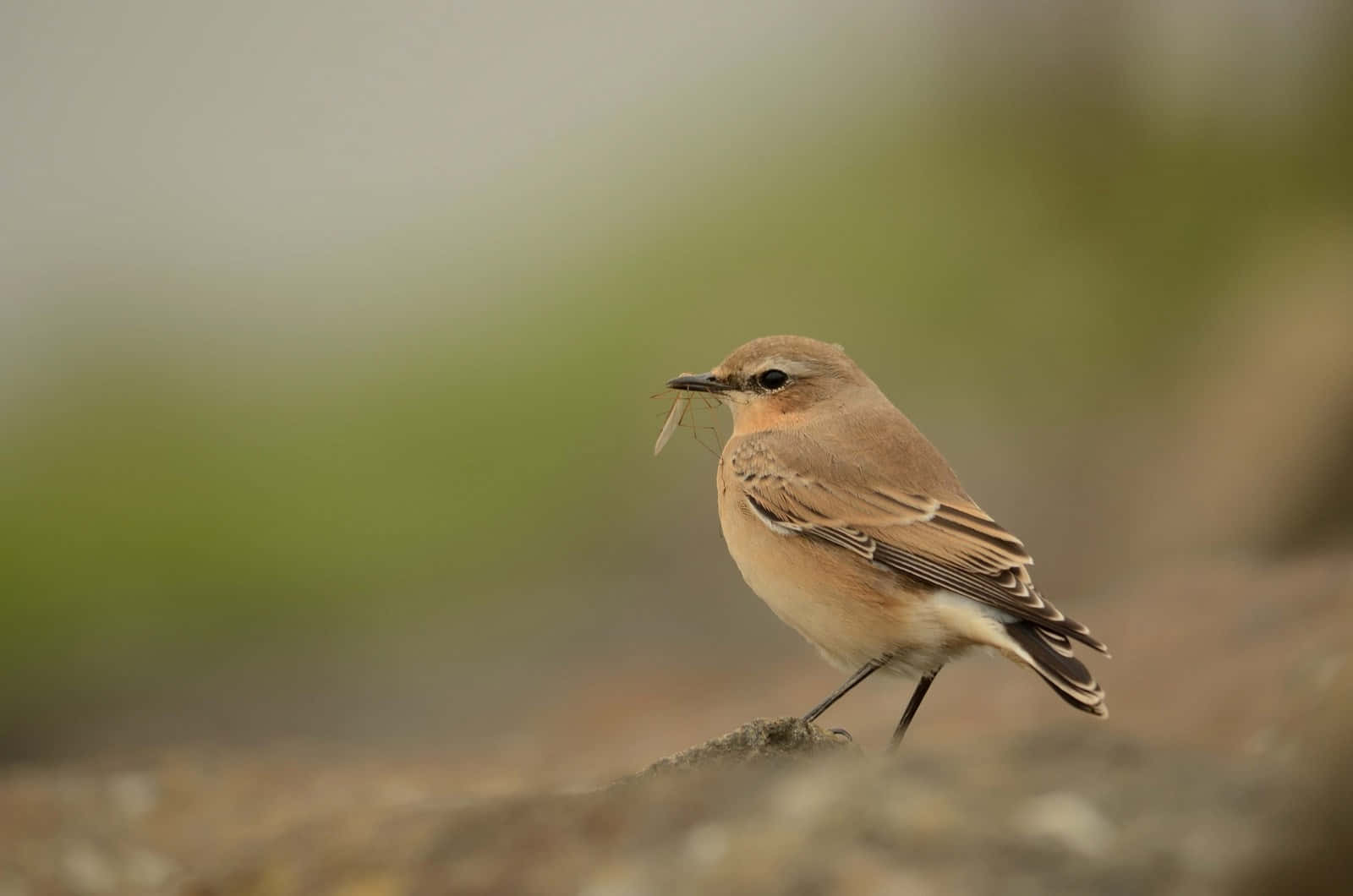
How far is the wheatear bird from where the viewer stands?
5785 mm

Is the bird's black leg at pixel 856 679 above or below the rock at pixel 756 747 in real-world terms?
above

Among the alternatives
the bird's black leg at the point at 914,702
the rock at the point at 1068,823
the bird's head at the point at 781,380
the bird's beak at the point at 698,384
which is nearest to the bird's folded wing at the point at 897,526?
the bird's head at the point at 781,380

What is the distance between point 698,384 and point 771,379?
14.6 inches

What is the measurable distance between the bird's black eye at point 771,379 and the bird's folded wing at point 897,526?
0.31m

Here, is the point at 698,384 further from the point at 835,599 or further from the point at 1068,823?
the point at 1068,823

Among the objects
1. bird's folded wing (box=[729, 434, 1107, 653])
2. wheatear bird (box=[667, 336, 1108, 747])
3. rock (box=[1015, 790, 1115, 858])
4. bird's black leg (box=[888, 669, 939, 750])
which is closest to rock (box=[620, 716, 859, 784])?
wheatear bird (box=[667, 336, 1108, 747])

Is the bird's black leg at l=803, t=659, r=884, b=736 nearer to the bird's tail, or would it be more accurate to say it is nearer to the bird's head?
the bird's tail

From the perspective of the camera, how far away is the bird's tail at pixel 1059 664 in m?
5.26

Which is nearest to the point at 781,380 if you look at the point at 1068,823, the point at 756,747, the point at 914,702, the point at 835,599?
the point at 835,599

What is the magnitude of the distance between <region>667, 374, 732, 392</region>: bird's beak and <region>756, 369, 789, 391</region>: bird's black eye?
16 centimetres

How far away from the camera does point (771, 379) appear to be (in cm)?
707

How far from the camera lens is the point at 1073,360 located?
55.0ft

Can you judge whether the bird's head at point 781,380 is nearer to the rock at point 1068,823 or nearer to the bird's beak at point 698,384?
the bird's beak at point 698,384

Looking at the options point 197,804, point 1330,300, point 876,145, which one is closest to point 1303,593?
point 197,804
